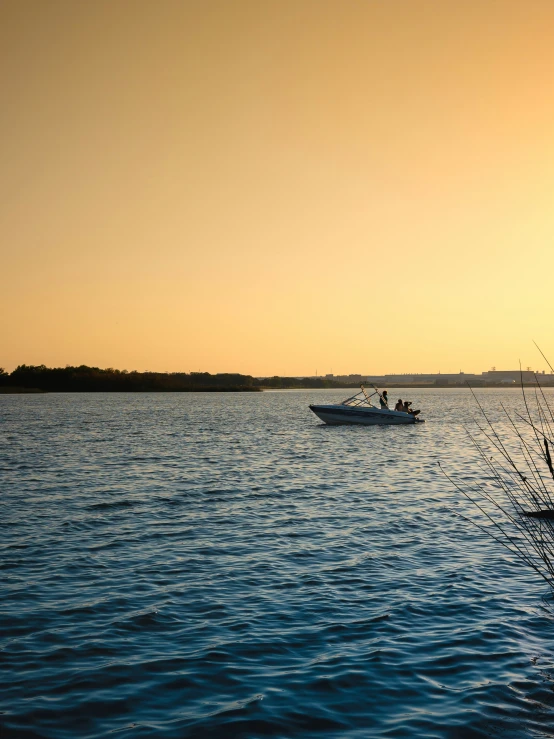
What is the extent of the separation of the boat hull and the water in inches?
1337

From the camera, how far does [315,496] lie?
24016mm

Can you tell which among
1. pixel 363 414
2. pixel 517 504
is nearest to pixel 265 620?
pixel 517 504

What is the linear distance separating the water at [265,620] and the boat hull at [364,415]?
33967 millimetres

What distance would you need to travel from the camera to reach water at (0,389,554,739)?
784 cm

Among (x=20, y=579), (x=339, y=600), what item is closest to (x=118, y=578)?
(x=20, y=579)

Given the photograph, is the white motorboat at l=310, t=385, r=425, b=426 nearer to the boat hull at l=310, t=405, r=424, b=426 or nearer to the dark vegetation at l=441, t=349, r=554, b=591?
the boat hull at l=310, t=405, r=424, b=426

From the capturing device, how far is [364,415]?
191 ft

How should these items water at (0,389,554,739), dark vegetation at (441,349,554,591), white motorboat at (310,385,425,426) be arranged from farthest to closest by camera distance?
white motorboat at (310,385,425,426)
dark vegetation at (441,349,554,591)
water at (0,389,554,739)

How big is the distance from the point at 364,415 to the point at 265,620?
48051 millimetres

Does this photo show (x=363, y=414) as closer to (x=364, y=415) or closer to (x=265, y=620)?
(x=364, y=415)

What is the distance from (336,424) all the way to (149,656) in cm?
5180

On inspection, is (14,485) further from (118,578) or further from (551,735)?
(551,735)

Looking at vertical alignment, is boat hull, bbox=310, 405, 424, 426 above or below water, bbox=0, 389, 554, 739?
above

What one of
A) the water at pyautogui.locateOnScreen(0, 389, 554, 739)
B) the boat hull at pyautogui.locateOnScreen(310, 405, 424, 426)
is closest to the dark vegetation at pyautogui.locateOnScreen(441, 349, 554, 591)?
the water at pyautogui.locateOnScreen(0, 389, 554, 739)
